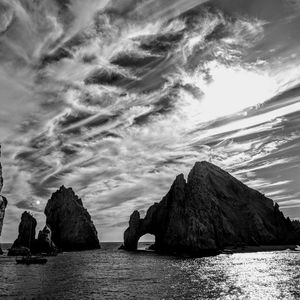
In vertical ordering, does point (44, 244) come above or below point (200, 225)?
below

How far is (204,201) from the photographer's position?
17012 centimetres

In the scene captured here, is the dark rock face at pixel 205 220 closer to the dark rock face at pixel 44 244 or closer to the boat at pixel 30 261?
the dark rock face at pixel 44 244

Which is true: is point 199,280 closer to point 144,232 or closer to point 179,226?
point 179,226

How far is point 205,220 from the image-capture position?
160m

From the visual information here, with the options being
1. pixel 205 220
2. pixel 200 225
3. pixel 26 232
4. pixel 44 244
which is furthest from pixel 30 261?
pixel 205 220

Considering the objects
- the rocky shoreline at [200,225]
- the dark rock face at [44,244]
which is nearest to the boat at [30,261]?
the rocky shoreline at [200,225]

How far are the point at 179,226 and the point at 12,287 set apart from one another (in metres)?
108

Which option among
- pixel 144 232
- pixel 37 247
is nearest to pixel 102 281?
pixel 37 247

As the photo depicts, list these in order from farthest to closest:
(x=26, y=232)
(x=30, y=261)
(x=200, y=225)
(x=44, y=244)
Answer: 1. (x=26, y=232)
2. (x=44, y=244)
3. (x=200, y=225)
4. (x=30, y=261)

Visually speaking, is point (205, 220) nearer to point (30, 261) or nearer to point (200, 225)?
point (200, 225)

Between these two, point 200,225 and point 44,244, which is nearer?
point 200,225

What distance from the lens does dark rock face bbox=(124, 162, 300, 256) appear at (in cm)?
15375

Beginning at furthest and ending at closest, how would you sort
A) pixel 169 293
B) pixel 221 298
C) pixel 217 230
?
pixel 217 230, pixel 169 293, pixel 221 298

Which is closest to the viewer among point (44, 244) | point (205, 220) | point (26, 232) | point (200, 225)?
point (200, 225)
